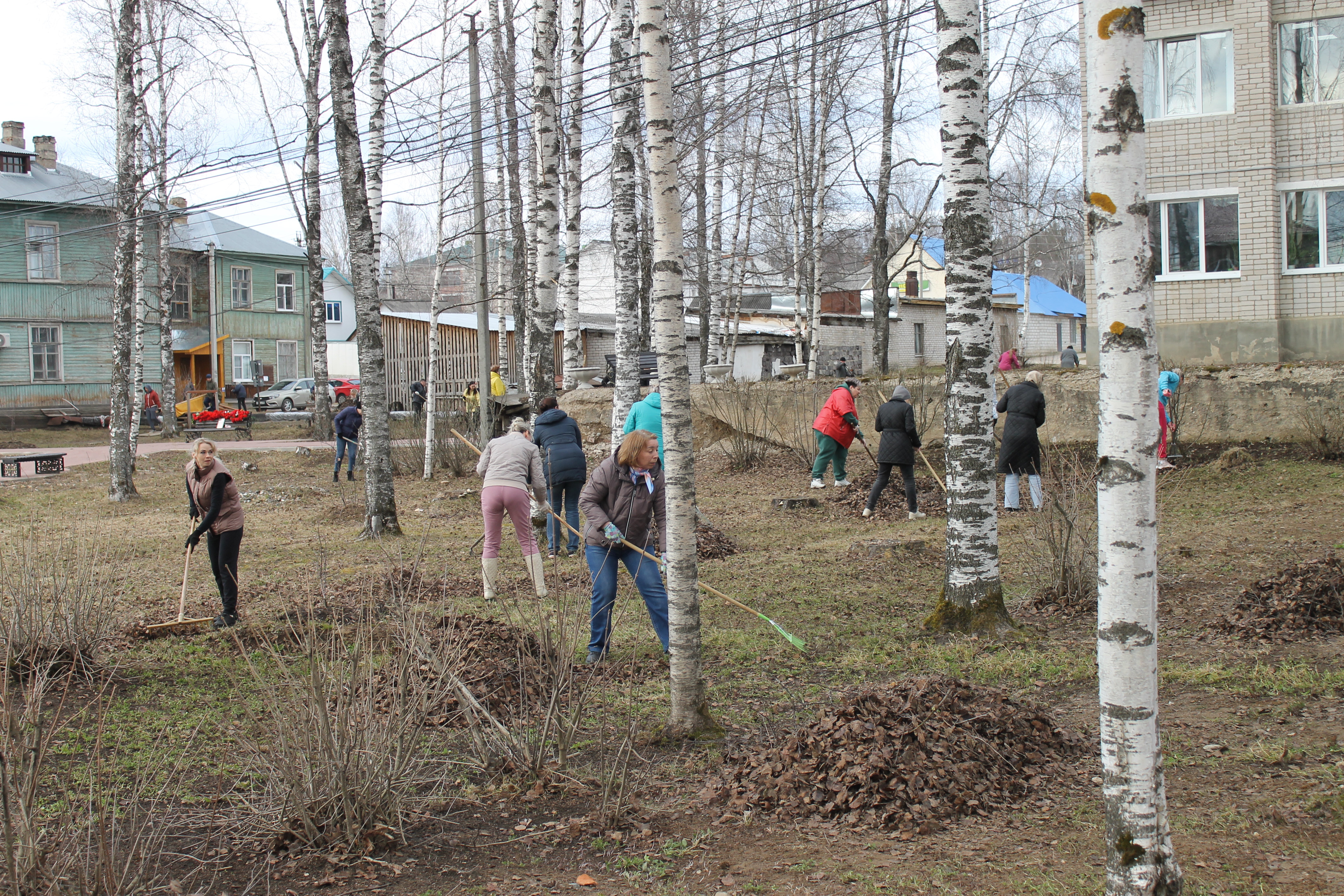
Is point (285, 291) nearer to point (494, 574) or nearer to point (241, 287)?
point (241, 287)

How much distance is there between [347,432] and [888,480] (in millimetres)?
10072

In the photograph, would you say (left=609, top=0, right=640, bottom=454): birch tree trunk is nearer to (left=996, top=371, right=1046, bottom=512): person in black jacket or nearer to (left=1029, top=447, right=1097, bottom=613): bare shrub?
(left=996, top=371, right=1046, bottom=512): person in black jacket

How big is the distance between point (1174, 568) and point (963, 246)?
376cm

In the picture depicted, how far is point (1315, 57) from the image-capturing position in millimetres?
17297

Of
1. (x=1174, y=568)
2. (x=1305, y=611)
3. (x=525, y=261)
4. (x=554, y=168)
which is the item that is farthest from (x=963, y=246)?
(x=525, y=261)

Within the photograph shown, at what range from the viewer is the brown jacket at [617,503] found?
6.05 m

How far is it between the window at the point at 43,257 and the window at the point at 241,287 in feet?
20.4

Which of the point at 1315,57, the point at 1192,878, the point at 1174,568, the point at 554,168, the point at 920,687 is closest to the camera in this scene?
the point at 1192,878

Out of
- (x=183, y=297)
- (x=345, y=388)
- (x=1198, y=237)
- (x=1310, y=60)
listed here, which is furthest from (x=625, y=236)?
(x=183, y=297)

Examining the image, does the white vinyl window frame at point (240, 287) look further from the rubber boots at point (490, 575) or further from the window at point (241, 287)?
the rubber boots at point (490, 575)

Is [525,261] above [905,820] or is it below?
above

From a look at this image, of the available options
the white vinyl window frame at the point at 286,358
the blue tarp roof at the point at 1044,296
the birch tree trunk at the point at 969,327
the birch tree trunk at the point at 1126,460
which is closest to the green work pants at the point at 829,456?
the birch tree trunk at the point at 969,327

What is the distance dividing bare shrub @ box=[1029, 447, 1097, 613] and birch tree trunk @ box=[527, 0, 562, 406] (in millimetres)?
6714

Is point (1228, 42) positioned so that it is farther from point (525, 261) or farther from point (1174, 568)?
point (525, 261)
